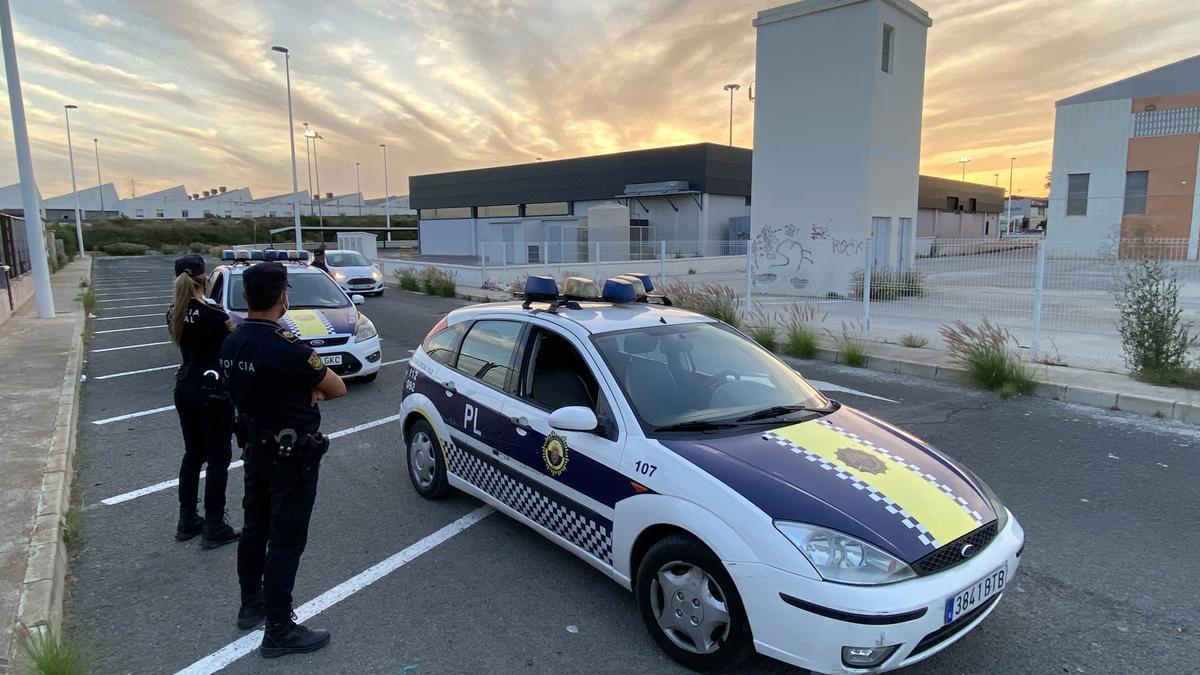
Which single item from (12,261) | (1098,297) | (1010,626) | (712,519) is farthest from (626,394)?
(12,261)

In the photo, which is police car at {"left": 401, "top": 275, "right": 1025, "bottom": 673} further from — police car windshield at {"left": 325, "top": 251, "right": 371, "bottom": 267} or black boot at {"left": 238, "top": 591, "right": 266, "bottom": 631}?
police car windshield at {"left": 325, "top": 251, "right": 371, "bottom": 267}

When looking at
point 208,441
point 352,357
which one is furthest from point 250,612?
point 352,357

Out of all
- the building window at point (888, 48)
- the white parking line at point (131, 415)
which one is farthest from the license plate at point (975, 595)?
the building window at point (888, 48)

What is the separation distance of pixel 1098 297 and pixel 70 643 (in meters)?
13.3

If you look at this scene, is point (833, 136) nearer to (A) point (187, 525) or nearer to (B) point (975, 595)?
(B) point (975, 595)

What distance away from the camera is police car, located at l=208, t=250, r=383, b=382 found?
27.1 ft

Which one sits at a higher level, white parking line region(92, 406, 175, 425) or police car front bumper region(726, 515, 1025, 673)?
police car front bumper region(726, 515, 1025, 673)

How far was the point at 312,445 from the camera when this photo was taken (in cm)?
304

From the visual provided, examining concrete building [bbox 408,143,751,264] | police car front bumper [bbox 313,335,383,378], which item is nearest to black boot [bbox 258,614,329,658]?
police car front bumper [bbox 313,335,383,378]

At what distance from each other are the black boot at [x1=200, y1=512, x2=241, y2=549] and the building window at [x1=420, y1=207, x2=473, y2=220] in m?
48.8

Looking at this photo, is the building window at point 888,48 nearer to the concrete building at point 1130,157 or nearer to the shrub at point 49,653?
the concrete building at point 1130,157

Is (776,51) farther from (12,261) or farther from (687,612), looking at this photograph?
(12,261)

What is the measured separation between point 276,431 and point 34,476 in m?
3.57

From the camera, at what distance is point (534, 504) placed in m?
3.79
